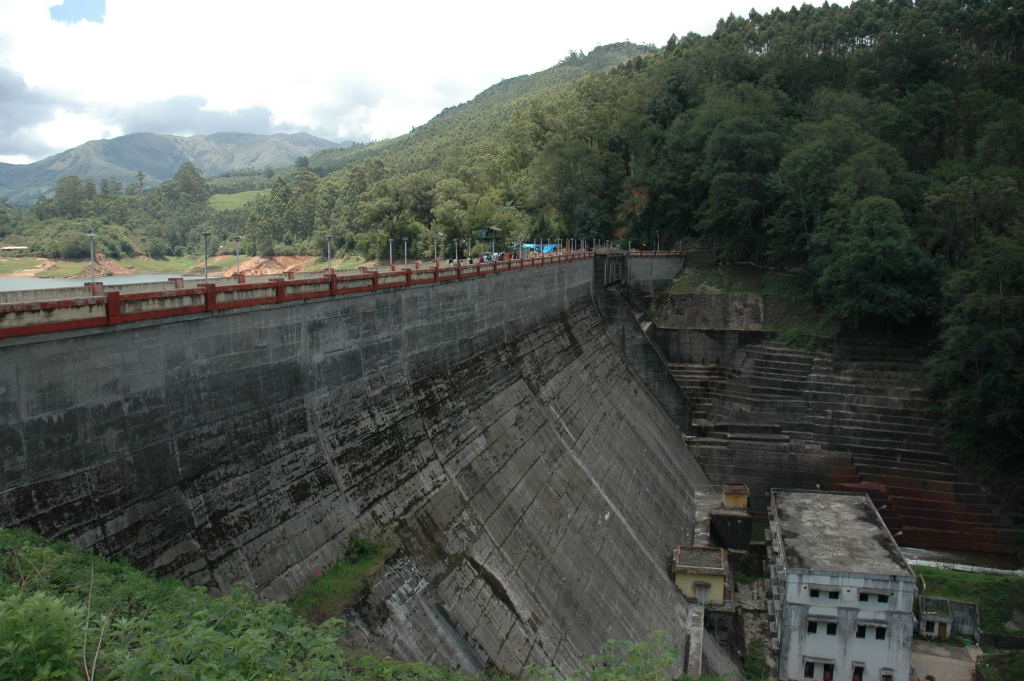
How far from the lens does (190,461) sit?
1084 centimetres

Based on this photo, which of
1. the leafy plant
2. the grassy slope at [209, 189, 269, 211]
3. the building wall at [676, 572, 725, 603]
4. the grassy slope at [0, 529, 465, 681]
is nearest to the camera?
the leafy plant

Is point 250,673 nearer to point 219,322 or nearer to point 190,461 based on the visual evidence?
point 190,461

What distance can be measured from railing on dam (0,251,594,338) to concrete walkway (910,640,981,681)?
1903cm

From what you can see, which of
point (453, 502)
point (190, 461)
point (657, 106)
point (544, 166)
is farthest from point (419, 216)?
point (190, 461)

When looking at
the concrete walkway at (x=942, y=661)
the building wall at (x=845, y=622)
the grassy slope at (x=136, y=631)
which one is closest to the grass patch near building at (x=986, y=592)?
the concrete walkway at (x=942, y=661)

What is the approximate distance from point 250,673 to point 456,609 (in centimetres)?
818

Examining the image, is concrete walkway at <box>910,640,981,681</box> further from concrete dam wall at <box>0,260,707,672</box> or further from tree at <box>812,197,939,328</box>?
tree at <box>812,197,939,328</box>

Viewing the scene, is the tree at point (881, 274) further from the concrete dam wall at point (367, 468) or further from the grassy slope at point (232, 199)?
the grassy slope at point (232, 199)

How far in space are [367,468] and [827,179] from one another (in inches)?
1244

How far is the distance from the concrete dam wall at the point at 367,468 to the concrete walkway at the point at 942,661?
23.8 feet

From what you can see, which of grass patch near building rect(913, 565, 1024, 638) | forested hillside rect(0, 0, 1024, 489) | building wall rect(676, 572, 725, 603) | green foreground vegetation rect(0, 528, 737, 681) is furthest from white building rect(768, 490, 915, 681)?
green foreground vegetation rect(0, 528, 737, 681)

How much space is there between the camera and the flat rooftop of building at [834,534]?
20859 millimetres

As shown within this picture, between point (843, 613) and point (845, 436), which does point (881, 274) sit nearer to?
point (845, 436)

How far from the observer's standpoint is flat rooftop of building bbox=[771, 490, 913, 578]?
2086cm
